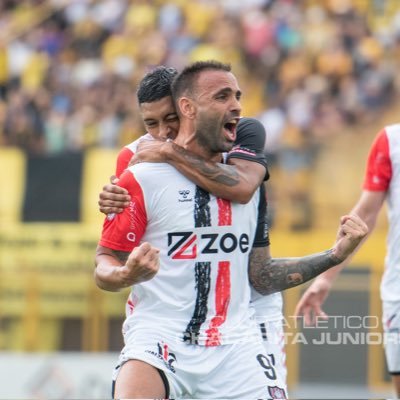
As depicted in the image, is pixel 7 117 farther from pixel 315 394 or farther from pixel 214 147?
pixel 214 147

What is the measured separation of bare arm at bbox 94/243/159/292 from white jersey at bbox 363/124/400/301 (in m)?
1.90

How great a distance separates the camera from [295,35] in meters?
14.6

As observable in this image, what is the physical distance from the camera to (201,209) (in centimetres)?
499

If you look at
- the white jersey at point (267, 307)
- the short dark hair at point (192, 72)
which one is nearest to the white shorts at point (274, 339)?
the white jersey at point (267, 307)

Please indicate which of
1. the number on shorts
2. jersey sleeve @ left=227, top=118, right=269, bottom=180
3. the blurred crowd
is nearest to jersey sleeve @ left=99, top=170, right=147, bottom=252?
jersey sleeve @ left=227, top=118, right=269, bottom=180

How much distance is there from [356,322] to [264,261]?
698 cm

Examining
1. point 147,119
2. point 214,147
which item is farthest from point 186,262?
point 147,119

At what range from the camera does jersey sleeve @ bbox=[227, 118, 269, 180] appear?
17.2 ft

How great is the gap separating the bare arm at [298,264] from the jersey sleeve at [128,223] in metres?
0.68

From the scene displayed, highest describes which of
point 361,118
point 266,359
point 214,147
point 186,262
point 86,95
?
point 86,95

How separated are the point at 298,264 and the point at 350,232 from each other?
0.45 meters

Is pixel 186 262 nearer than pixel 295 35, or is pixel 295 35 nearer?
pixel 186 262

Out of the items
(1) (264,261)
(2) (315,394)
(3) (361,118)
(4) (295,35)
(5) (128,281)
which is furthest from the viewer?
(4) (295,35)

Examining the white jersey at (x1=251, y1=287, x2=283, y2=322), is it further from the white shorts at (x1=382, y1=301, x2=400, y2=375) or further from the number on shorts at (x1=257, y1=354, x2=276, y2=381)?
the number on shorts at (x1=257, y1=354, x2=276, y2=381)
